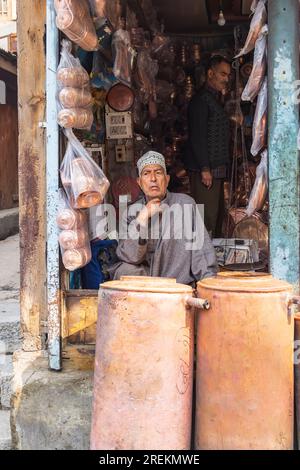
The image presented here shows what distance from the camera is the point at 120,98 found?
4.77 meters

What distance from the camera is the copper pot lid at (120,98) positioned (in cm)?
475

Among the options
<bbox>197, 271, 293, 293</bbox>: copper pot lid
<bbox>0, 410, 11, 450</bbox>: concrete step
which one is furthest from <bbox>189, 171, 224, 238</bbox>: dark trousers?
<bbox>197, 271, 293, 293</bbox>: copper pot lid

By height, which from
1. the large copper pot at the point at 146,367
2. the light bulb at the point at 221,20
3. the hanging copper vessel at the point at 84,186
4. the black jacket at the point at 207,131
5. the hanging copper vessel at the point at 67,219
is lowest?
the large copper pot at the point at 146,367

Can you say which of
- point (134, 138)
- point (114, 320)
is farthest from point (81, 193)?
point (134, 138)

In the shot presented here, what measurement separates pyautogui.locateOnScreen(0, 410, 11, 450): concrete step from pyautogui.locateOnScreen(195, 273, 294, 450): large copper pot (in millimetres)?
1436

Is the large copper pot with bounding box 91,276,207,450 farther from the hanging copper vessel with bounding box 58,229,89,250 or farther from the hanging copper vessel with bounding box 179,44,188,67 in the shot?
the hanging copper vessel with bounding box 179,44,188,67

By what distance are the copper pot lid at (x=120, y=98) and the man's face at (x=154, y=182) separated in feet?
4.36

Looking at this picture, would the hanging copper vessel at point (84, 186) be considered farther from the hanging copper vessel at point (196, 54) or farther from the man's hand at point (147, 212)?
the hanging copper vessel at point (196, 54)

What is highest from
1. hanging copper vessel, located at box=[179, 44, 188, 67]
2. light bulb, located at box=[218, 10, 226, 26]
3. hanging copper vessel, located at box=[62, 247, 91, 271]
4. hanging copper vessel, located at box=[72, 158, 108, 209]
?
light bulb, located at box=[218, 10, 226, 26]

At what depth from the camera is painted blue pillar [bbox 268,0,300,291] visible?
2.91 metres

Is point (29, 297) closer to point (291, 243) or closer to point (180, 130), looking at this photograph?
point (291, 243)

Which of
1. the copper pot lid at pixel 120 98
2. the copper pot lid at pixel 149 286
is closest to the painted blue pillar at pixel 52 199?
the copper pot lid at pixel 149 286

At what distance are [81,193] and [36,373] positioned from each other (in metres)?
1.13
